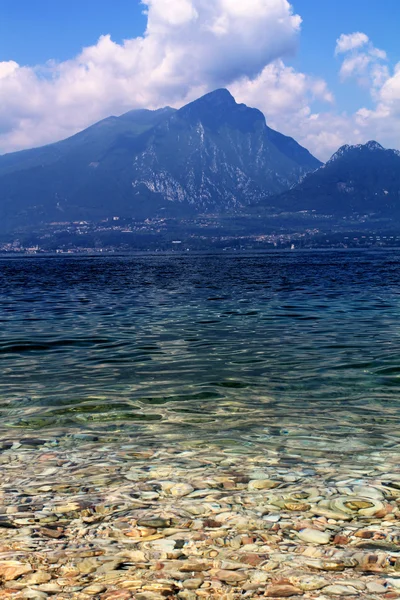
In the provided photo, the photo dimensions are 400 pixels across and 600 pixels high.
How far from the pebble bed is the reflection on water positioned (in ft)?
4.91

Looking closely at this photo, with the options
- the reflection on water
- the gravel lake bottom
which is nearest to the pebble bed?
the gravel lake bottom

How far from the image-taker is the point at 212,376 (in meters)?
20.8

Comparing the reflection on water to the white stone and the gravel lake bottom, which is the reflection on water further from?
the white stone

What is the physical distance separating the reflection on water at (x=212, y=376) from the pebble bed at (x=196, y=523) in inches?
58.9

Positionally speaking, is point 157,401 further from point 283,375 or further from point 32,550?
point 32,550

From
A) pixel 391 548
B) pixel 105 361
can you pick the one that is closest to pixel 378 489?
pixel 391 548

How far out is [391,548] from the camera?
7902mm

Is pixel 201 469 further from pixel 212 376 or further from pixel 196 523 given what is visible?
pixel 212 376

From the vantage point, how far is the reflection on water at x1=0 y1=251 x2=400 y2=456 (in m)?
14.3

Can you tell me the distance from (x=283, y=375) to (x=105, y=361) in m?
7.58

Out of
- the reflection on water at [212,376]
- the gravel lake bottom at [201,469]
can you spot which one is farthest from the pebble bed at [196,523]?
the reflection on water at [212,376]

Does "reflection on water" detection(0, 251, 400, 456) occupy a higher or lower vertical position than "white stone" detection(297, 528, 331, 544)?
lower

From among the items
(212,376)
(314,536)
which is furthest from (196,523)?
(212,376)

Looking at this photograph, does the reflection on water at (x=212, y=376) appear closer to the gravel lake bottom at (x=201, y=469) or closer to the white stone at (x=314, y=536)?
the gravel lake bottom at (x=201, y=469)
